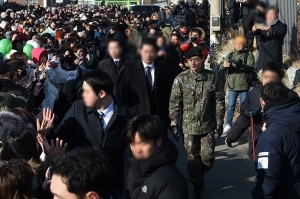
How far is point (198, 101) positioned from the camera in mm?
6824

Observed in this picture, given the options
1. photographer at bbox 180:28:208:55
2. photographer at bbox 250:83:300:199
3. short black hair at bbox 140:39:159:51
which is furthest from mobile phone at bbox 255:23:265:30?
photographer at bbox 250:83:300:199

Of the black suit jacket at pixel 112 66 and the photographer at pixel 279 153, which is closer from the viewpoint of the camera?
the photographer at pixel 279 153

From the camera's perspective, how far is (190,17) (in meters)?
21.5

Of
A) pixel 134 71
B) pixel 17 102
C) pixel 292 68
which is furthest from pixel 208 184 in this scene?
pixel 292 68

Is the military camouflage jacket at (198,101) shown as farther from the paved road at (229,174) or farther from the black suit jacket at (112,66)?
the black suit jacket at (112,66)

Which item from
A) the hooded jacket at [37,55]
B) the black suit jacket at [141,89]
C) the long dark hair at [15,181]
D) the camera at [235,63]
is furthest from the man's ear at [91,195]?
the camera at [235,63]

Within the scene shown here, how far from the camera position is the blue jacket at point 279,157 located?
417 cm

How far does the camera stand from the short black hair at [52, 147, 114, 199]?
2861 mm

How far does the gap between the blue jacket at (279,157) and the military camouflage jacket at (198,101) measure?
239 centimetres

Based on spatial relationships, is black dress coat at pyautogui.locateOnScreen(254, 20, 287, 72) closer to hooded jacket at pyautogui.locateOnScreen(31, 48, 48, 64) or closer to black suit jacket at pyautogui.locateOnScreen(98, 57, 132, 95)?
black suit jacket at pyautogui.locateOnScreen(98, 57, 132, 95)

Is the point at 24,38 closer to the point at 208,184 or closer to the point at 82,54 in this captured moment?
the point at 82,54

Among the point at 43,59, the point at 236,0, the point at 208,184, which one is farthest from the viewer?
the point at 236,0

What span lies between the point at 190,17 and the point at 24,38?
913cm

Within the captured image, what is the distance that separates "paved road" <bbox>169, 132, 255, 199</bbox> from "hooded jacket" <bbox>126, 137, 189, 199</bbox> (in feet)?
11.7
